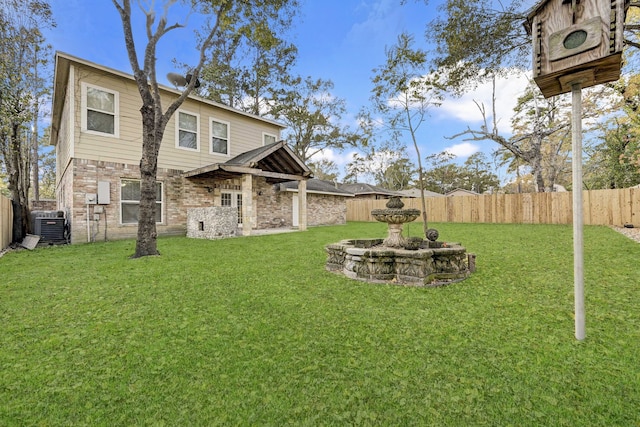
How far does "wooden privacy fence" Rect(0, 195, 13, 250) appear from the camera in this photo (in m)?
7.54

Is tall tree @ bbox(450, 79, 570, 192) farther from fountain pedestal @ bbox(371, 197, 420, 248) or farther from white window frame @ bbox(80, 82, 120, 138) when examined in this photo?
white window frame @ bbox(80, 82, 120, 138)

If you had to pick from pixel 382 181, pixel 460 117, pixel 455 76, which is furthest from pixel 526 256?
pixel 382 181

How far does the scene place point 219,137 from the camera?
40.4 feet

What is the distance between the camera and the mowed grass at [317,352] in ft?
5.52

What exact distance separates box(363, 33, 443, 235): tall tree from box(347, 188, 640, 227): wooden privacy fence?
7.98m

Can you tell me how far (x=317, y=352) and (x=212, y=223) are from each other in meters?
8.58

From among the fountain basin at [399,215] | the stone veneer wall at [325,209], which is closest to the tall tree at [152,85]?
the fountain basin at [399,215]

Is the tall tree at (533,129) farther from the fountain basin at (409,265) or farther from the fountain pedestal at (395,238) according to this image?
the fountain basin at (409,265)

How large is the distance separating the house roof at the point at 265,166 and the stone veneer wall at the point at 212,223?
4.62ft

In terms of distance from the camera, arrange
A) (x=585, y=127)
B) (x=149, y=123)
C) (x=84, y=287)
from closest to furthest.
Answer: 1. (x=84, y=287)
2. (x=149, y=123)
3. (x=585, y=127)

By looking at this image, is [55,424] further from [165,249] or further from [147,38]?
[147,38]

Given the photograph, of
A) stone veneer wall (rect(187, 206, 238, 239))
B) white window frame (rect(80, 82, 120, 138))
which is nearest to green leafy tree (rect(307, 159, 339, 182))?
stone veneer wall (rect(187, 206, 238, 239))

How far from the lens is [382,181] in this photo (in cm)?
3706

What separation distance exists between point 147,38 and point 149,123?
2309 millimetres
